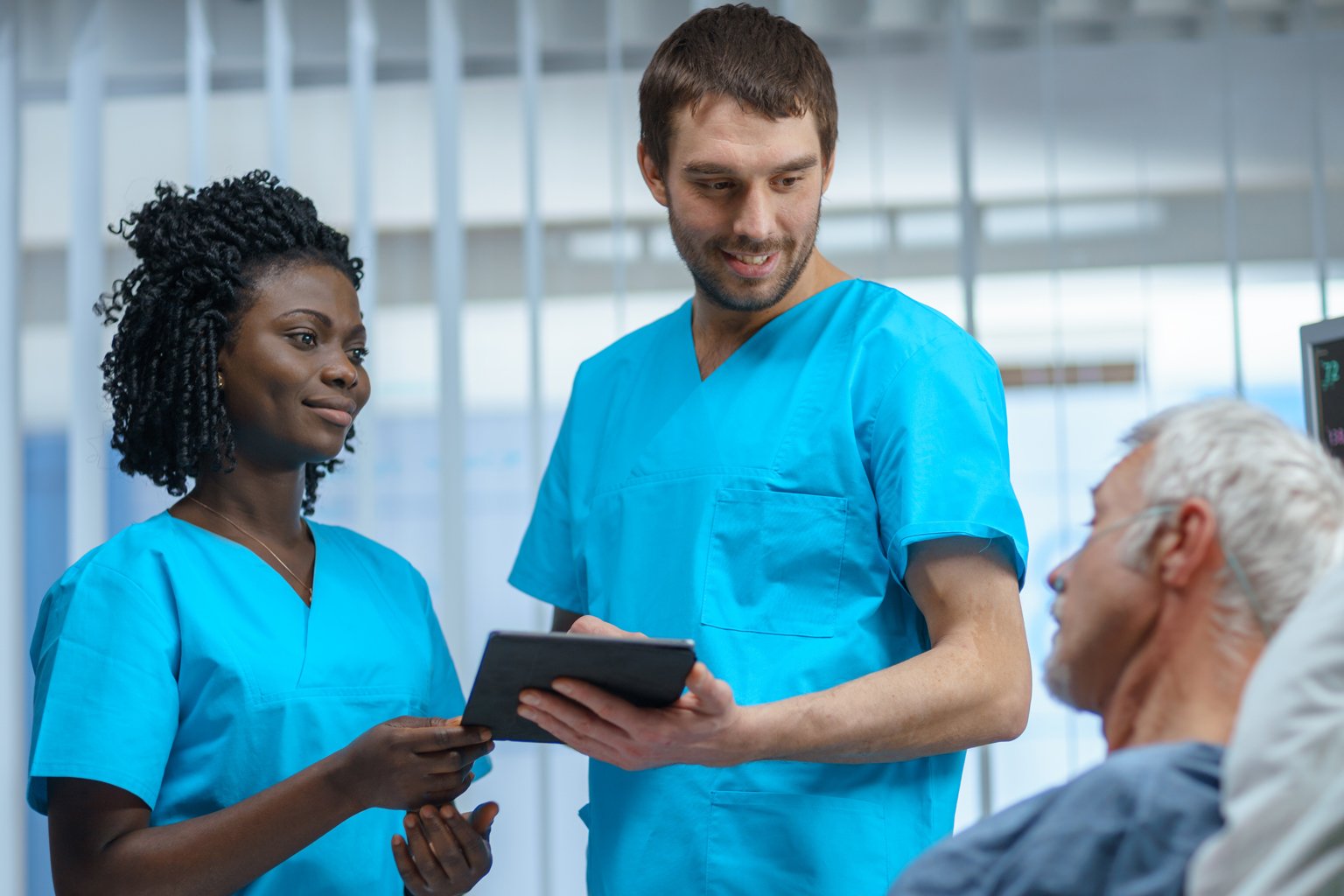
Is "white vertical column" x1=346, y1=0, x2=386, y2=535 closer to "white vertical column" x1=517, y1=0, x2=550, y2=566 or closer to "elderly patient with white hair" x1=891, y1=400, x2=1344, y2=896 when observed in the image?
"white vertical column" x1=517, y1=0, x2=550, y2=566

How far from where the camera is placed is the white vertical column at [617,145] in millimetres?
2477

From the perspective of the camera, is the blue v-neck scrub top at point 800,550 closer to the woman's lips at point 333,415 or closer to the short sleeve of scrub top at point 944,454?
the short sleeve of scrub top at point 944,454

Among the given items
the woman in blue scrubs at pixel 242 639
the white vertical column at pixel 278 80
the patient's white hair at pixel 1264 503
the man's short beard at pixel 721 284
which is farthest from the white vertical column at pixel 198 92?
the patient's white hair at pixel 1264 503

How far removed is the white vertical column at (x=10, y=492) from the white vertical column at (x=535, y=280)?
105 cm

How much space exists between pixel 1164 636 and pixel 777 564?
0.45m

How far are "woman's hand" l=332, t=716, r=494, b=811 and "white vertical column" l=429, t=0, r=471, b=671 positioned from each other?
1132mm

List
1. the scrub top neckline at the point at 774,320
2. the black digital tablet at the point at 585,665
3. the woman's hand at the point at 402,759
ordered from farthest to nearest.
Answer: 1. the scrub top neckline at the point at 774,320
2. the woman's hand at the point at 402,759
3. the black digital tablet at the point at 585,665

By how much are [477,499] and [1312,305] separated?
1.63 metres

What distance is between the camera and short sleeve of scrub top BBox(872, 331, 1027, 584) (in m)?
1.25

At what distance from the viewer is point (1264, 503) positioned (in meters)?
0.93

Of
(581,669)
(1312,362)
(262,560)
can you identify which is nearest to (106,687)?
(262,560)

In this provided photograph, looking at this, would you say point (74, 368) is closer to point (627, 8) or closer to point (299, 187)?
point (299, 187)

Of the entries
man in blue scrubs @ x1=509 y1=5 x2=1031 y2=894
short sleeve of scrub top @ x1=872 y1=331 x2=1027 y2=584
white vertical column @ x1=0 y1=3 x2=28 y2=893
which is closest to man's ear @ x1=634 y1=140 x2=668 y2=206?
man in blue scrubs @ x1=509 y1=5 x2=1031 y2=894

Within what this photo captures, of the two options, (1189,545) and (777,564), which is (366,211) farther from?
(1189,545)
